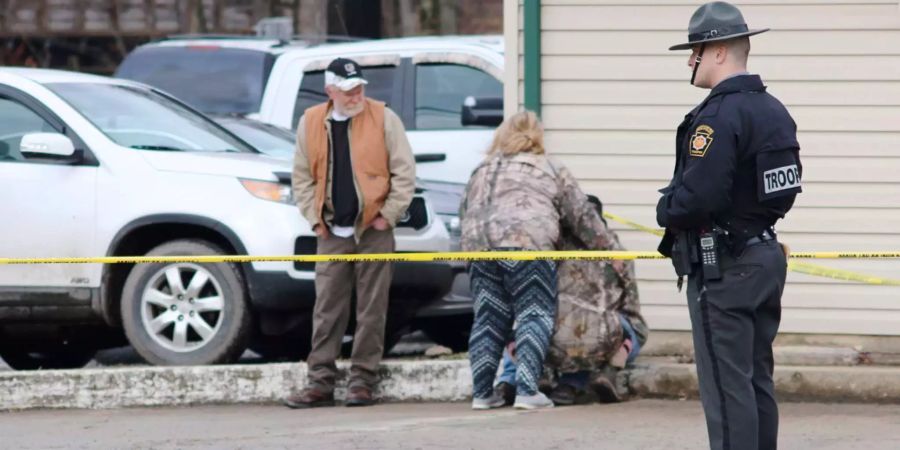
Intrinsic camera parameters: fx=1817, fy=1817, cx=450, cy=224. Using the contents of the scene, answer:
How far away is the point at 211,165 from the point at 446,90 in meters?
3.03

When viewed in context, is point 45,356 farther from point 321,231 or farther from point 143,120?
point 321,231

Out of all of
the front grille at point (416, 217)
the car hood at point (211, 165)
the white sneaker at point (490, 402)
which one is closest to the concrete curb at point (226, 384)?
the white sneaker at point (490, 402)

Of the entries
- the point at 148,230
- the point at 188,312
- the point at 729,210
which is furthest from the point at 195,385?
the point at 729,210

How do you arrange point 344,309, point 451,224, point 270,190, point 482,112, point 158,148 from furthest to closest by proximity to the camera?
point 482,112 < point 451,224 < point 158,148 < point 270,190 < point 344,309

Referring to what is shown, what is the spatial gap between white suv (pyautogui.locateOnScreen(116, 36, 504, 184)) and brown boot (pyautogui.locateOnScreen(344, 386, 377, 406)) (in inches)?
112

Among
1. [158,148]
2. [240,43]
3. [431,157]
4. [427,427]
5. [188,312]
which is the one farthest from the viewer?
[240,43]

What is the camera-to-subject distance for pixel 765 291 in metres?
6.07

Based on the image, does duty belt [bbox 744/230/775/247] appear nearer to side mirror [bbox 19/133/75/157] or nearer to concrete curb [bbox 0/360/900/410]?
concrete curb [bbox 0/360/900/410]

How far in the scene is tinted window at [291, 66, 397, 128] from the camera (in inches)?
484

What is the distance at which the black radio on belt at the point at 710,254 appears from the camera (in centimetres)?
603

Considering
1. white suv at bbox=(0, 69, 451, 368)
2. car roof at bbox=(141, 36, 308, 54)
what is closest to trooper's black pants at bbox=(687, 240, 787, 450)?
white suv at bbox=(0, 69, 451, 368)

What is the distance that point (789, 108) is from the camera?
9188 millimetres

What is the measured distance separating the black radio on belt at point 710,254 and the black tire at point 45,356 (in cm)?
560

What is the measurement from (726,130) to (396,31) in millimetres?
16245
